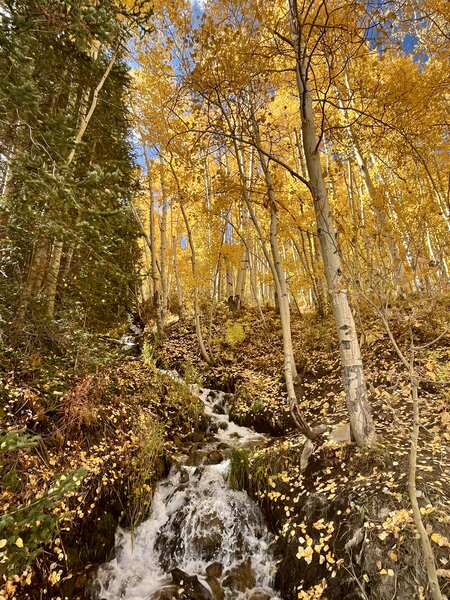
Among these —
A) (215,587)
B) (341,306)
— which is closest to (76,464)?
(215,587)

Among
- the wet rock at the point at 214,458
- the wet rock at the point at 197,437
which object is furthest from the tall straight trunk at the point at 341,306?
the wet rock at the point at 197,437

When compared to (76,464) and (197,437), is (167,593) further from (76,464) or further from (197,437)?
(197,437)

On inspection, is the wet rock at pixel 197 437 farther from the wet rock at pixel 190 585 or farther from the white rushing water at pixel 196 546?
the wet rock at pixel 190 585

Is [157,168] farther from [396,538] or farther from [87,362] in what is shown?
[396,538]

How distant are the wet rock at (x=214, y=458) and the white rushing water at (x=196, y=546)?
0.17 meters

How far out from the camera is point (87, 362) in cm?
526

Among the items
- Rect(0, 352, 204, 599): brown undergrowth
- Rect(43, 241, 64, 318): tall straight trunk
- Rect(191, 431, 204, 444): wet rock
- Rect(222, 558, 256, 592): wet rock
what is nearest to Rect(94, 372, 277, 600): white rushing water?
Rect(222, 558, 256, 592): wet rock

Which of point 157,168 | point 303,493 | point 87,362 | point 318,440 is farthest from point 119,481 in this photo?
point 157,168

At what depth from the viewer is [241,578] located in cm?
443

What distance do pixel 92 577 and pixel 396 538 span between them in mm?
4047

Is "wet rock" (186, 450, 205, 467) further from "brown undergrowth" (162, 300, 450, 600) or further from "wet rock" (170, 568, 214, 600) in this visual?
"wet rock" (170, 568, 214, 600)

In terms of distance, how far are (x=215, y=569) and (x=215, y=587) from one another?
263 millimetres

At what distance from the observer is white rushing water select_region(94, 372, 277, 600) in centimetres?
435

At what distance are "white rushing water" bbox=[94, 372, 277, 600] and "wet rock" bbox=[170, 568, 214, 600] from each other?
0.05 ft
